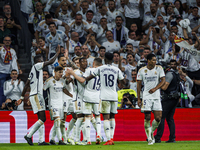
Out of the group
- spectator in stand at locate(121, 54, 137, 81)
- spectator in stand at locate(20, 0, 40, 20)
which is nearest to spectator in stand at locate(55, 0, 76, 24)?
spectator in stand at locate(20, 0, 40, 20)

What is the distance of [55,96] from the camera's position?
9.95 m

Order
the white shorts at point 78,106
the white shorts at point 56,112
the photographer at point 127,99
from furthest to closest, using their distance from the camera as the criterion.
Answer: the photographer at point 127,99 → the white shorts at point 78,106 → the white shorts at point 56,112

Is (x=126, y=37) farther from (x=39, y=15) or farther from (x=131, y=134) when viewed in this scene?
(x=131, y=134)

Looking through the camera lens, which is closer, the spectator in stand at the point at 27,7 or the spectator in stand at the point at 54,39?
the spectator in stand at the point at 54,39

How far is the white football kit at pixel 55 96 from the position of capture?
9.88 meters

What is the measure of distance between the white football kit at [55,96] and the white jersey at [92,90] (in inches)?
31.9

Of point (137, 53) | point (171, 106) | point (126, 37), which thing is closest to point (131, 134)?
point (171, 106)

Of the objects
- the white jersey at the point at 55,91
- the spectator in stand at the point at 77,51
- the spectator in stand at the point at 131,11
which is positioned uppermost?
the spectator in stand at the point at 131,11

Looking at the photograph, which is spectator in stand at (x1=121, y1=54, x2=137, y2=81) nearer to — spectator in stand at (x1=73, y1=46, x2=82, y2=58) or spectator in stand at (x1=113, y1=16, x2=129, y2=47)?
spectator in stand at (x1=113, y1=16, x2=129, y2=47)

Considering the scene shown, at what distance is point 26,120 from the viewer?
12141 millimetres

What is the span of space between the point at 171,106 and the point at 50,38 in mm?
6807

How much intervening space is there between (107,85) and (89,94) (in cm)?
63

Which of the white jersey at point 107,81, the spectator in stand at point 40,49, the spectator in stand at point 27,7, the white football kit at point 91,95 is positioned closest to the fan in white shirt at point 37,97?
the white football kit at point 91,95

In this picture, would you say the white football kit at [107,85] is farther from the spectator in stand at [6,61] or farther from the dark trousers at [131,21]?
the dark trousers at [131,21]
